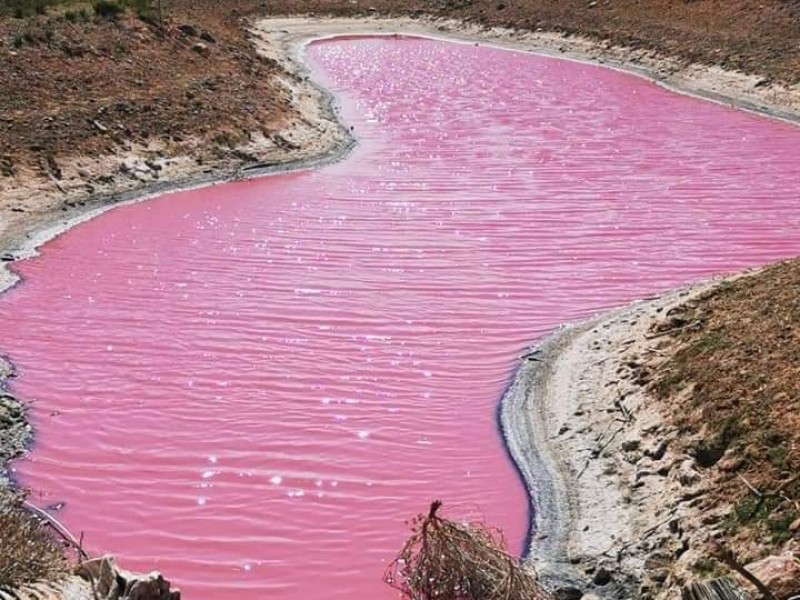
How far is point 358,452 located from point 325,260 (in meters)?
6.81

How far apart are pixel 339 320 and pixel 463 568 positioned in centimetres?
764

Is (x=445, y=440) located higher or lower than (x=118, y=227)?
higher

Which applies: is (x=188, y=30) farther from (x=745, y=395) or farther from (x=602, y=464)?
(x=745, y=395)

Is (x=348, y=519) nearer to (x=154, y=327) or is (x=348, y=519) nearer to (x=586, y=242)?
(x=154, y=327)

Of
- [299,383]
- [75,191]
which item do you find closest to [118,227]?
[75,191]

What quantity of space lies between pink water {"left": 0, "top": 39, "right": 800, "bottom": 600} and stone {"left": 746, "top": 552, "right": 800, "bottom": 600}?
3286 mm

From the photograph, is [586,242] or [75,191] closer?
[586,242]

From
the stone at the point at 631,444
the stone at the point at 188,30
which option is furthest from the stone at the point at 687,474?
the stone at the point at 188,30

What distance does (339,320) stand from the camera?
1550 centimetres

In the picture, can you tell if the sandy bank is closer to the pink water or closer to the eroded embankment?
the eroded embankment

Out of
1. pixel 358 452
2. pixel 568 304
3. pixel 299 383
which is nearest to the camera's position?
pixel 358 452

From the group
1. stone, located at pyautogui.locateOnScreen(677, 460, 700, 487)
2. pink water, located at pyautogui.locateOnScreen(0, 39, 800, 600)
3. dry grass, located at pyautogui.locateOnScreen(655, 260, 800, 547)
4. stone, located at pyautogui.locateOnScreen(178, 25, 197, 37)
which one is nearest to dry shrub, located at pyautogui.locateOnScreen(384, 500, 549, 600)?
pink water, located at pyautogui.locateOnScreen(0, 39, 800, 600)

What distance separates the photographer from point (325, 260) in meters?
18.2

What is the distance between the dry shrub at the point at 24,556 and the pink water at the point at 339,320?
1983 mm
